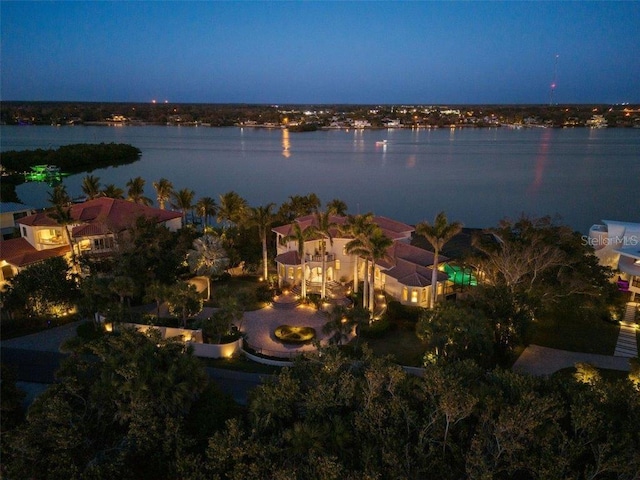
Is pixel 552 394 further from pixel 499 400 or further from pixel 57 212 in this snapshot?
pixel 57 212

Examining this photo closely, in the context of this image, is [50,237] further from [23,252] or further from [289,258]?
[289,258]

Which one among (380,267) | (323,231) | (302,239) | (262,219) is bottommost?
(380,267)

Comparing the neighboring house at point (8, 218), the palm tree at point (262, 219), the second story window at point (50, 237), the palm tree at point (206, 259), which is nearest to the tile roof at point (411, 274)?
the palm tree at point (262, 219)

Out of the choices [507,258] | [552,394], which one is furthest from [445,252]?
[552,394]

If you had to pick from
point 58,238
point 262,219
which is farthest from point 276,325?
point 58,238

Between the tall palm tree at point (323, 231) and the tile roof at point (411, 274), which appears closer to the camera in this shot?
the tile roof at point (411, 274)

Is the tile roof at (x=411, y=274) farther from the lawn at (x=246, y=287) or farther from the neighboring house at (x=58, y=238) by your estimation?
the neighboring house at (x=58, y=238)
